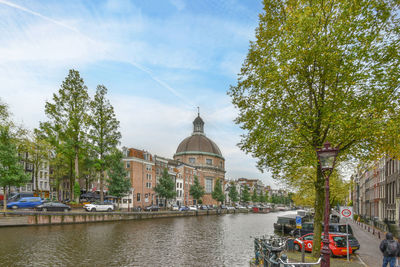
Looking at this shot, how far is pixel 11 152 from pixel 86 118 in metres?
11.7

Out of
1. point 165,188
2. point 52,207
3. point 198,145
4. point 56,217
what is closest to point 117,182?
point 52,207

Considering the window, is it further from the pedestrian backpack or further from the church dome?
the pedestrian backpack

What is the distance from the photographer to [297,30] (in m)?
14.4

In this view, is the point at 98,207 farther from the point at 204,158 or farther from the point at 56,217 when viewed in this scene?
the point at 204,158

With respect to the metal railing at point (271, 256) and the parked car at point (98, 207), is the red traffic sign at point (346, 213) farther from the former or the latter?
the parked car at point (98, 207)

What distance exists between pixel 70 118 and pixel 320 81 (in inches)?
1571

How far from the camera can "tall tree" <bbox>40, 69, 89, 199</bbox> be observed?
44725 mm

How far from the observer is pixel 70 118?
150ft

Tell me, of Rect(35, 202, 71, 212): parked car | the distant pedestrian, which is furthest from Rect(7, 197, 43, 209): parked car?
the distant pedestrian

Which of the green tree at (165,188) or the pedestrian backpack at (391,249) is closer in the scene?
the pedestrian backpack at (391,249)

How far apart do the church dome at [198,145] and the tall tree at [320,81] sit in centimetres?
11803

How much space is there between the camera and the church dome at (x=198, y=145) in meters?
136

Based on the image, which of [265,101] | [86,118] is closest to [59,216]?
[86,118]

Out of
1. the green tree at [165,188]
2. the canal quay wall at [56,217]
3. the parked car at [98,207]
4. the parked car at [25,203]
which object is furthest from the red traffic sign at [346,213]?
the green tree at [165,188]
